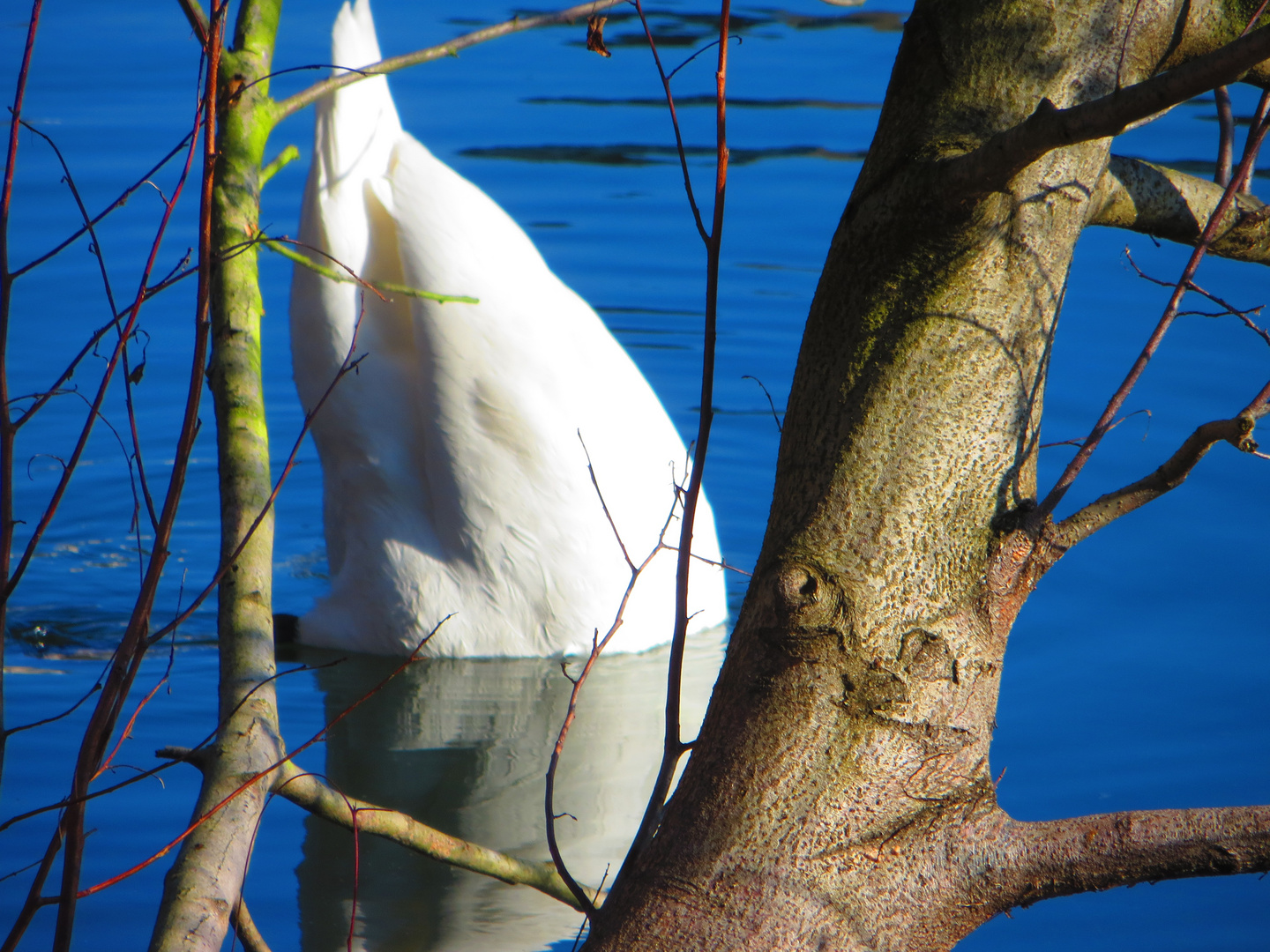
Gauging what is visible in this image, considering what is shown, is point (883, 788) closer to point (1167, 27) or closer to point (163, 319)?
point (1167, 27)

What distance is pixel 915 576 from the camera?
1.47 m

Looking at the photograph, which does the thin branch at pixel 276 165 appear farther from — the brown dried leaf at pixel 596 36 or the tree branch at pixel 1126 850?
the tree branch at pixel 1126 850

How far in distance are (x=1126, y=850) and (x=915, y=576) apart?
13.7 inches

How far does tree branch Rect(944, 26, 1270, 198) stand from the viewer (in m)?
1.07

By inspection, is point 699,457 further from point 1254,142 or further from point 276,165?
point 276,165

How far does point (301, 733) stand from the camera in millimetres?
3502

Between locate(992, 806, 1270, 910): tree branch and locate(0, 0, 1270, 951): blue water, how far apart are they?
4.03 ft

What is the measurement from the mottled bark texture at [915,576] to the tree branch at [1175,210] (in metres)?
0.19

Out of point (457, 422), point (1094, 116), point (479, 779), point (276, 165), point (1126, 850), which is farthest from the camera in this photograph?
point (457, 422)

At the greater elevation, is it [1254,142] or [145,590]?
[1254,142]

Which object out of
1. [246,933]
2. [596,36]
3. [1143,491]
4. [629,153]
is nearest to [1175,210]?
[1143,491]

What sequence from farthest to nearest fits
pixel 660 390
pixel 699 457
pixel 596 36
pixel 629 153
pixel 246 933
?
pixel 629 153 → pixel 660 390 → pixel 246 933 → pixel 596 36 → pixel 699 457

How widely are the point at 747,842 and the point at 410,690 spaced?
2428 millimetres

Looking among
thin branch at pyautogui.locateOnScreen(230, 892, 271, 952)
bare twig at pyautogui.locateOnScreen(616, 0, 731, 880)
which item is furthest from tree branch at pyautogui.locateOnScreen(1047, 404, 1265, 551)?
thin branch at pyautogui.locateOnScreen(230, 892, 271, 952)
